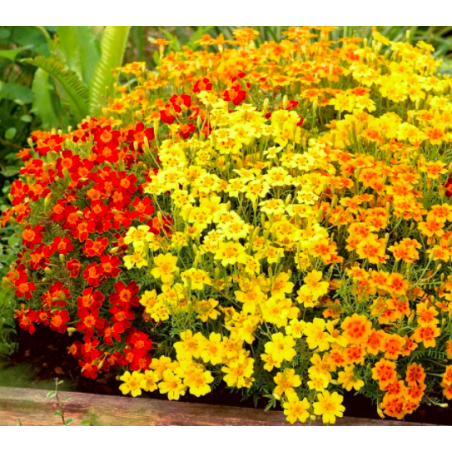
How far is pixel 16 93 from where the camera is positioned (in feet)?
14.8

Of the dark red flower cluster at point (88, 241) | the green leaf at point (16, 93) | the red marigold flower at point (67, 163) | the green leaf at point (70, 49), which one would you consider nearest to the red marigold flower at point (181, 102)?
the dark red flower cluster at point (88, 241)

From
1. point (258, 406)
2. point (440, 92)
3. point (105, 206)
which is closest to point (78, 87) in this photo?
point (105, 206)

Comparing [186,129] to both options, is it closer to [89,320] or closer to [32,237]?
[32,237]

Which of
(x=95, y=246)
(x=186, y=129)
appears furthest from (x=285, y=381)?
(x=186, y=129)

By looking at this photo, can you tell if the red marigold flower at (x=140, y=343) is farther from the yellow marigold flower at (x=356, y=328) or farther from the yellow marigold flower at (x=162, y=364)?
the yellow marigold flower at (x=356, y=328)

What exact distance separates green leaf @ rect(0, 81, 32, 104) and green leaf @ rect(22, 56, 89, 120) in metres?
0.29

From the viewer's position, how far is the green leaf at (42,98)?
169 inches

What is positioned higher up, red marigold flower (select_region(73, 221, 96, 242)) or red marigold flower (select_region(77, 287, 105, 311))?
red marigold flower (select_region(73, 221, 96, 242))

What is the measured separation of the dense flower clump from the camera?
2209 millimetres

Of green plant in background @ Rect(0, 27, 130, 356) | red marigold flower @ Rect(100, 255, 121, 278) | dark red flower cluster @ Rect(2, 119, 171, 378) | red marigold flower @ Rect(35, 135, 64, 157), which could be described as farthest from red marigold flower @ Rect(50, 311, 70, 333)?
green plant in background @ Rect(0, 27, 130, 356)

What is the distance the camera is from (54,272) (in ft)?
8.73

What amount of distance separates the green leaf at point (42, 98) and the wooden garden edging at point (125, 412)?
2225mm

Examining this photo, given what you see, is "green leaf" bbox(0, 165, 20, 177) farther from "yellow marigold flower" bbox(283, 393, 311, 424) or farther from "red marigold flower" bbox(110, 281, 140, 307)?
"yellow marigold flower" bbox(283, 393, 311, 424)

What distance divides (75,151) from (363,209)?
1310mm
